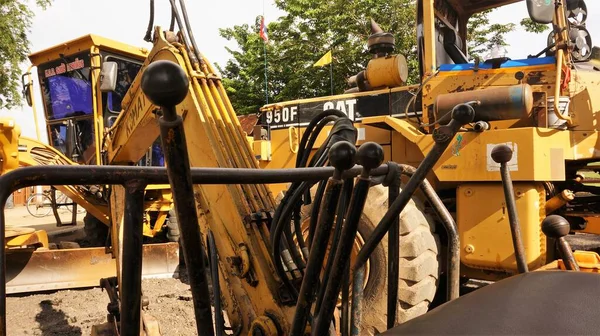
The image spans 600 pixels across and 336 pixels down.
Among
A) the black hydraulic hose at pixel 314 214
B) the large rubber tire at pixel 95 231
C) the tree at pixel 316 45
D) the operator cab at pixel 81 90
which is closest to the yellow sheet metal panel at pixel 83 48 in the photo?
the operator cab at pixel 81 90

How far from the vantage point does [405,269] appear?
11.1 ft

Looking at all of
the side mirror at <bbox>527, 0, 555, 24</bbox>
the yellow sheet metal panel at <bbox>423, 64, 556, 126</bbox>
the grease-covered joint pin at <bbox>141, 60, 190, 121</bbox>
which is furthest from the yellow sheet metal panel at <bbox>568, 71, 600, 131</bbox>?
the grease-covered joint pin at <bbox>141, 60, 190, 121</bbox>

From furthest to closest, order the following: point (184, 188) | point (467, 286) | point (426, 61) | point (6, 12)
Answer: point (6, 12), point (467, 286), point (426, 61), point (184, 188)

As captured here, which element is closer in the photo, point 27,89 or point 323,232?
point 323,232

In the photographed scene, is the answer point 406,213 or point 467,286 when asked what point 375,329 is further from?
point 467,286

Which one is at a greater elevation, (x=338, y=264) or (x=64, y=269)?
(x=338, y=264)

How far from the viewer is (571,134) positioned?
364 cm

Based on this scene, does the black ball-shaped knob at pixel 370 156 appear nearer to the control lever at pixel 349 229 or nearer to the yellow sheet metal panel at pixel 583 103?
the control lever at pixel 349 229

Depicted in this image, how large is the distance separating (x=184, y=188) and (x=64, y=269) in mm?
5332

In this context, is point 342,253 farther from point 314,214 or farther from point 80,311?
point 80,311

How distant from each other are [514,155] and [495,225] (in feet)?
1.82

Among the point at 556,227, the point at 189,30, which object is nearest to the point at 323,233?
the point at 556,227

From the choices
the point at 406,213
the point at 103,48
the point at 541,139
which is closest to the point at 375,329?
the point at 406,213

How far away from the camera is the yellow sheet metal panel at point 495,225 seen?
341cm
